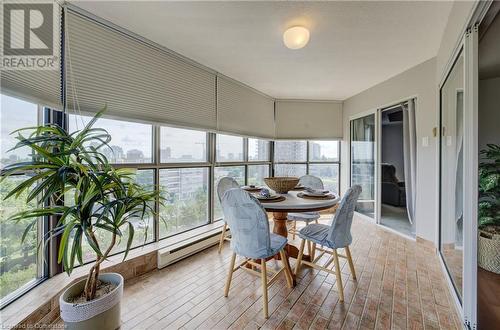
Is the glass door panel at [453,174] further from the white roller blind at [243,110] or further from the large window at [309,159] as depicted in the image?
the white roller blind at [243,110]

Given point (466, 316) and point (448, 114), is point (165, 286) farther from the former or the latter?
point (448, 114)

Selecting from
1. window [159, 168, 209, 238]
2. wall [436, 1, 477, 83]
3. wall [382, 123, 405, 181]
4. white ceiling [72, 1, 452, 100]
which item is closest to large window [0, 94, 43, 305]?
white ceiling [72, 1, 452, 100]

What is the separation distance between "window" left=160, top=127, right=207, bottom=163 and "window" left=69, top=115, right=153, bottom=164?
18 centimetres

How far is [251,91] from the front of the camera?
12.7ft

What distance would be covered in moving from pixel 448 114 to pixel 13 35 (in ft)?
12.3

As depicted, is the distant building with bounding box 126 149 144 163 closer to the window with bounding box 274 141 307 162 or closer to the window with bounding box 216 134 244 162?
the window with bounding box 216 134 244 162

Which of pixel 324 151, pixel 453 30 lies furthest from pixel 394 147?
pixel 453 30

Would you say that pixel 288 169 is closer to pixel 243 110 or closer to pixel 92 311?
pixel 243 110

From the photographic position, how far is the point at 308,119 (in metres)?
4.61

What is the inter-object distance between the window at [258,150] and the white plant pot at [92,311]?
3.01 metres

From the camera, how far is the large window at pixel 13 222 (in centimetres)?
143

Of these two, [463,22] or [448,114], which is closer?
[463,22]

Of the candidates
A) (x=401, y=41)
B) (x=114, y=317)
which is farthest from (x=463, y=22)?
(x=114, y=317)

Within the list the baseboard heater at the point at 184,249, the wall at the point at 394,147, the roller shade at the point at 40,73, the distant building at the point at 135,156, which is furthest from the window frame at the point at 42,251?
the wall at the point at 394,147
